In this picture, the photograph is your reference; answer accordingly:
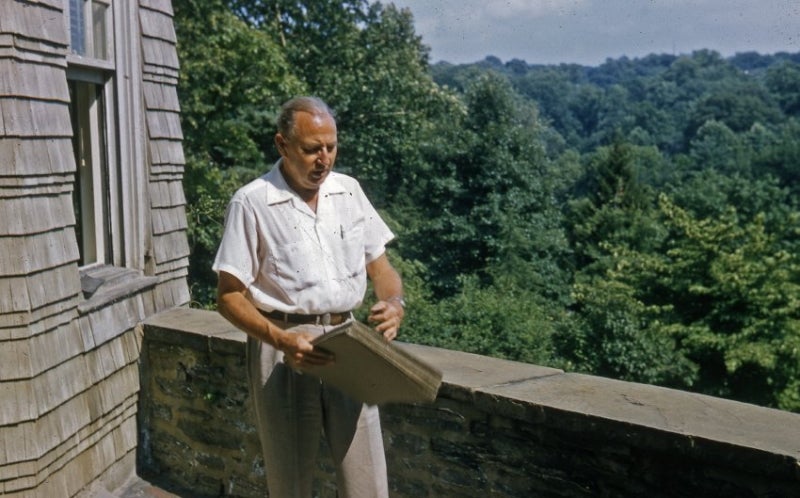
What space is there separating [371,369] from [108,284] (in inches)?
89.6

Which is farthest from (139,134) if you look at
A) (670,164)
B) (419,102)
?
(670,164)

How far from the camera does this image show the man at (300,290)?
2.63 meters

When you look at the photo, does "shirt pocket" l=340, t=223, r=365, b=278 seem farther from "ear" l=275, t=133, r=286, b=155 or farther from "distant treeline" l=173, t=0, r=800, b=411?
"distant treeline" l=173, t=0, r=800, b=411

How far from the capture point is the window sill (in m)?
4.07

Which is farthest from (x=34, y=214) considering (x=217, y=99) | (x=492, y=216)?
(x=492, y=216)

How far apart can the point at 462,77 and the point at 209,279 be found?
24.5 m

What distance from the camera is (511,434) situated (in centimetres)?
329

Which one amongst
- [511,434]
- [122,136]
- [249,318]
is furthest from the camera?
[122,136]

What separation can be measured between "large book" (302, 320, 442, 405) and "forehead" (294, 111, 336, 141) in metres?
0.61

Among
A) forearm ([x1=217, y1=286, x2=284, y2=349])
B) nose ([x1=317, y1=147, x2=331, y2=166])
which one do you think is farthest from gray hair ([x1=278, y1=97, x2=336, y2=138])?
forearm ([x1=217, y1=286, x2=284, y2=349])

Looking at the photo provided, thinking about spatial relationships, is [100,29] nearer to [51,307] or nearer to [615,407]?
[51,307]

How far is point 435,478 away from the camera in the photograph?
11.7 ft

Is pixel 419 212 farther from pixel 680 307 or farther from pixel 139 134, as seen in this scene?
pixel 139 134

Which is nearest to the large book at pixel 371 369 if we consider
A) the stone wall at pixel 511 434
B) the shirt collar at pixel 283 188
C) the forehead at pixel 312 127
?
the shirt collar at pixel 283 188
